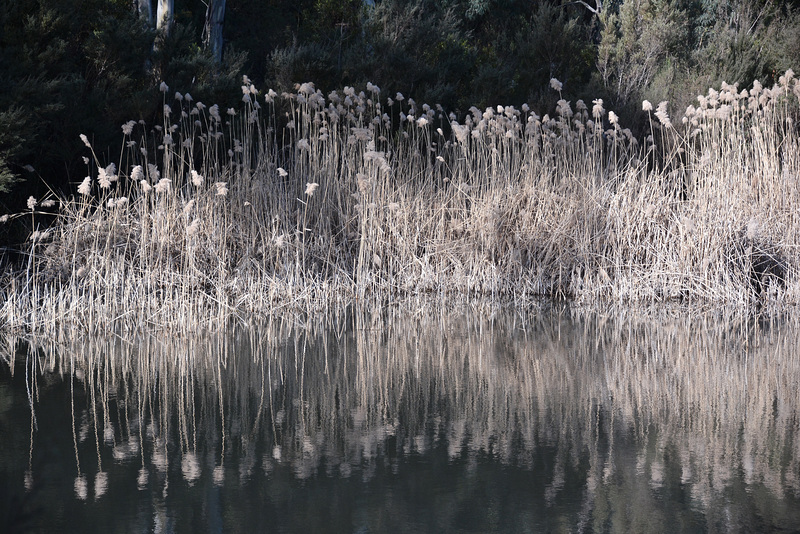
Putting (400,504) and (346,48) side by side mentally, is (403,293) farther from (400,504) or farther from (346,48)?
(346,48)

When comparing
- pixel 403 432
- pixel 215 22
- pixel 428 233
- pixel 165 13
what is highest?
pixel 215 22

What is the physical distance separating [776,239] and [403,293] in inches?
109

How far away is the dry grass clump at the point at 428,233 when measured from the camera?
649 cm

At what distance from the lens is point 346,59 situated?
39.9 feet

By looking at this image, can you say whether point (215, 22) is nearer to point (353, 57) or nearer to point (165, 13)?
point (165, 13)

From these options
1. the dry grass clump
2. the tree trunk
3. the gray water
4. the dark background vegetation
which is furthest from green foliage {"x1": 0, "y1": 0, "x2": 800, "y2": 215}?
the gray water

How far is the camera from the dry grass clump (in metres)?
6.49

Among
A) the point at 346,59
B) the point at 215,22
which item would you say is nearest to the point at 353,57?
the point at 346,59

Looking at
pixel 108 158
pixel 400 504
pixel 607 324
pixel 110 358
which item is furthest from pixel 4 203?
pixel 400 504

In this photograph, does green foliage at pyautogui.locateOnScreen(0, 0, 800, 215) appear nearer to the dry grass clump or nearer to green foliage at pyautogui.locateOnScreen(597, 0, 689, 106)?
green foliage at pyautogui.locateOnScreen(597, 0, 689, 106)

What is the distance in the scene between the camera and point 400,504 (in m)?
Answer: 2.72

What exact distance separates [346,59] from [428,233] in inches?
210

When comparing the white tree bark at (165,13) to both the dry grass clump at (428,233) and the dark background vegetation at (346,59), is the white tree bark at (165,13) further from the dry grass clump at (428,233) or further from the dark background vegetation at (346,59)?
the dry grass clump at (428,233)

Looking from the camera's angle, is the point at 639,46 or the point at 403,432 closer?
the point at 403,432
